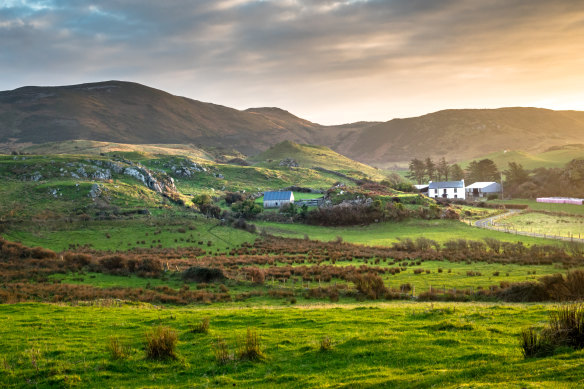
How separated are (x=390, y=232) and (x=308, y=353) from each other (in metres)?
74.3

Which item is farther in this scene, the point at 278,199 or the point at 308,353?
the point at 278,199

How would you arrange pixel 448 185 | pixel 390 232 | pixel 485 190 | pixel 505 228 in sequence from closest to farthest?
1. pixel 505 228
2. pixel 390 232
3. pixel 448 185
4. pixel 485 190

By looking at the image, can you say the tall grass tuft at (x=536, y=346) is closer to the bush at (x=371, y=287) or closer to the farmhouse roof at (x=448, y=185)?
the bush at (x=371, y=287)

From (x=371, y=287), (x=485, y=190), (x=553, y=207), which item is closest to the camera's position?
(x=371, y=287)

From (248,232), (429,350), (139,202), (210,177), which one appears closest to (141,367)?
(429,350)

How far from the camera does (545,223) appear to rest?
83.7 m

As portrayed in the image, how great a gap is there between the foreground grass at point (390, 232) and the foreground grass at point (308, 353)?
5362cm

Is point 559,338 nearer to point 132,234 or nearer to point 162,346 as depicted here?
point 162,346

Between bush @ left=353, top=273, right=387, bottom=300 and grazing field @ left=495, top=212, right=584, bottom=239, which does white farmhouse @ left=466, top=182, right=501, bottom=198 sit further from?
bush @ left=353, top=273, right=387, bottom=300

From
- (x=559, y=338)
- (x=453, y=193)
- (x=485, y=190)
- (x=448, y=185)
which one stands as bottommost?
(x=559, y=338)

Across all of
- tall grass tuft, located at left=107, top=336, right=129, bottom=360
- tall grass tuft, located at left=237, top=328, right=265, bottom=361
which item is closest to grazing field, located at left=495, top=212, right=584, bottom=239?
tall grass tuft, located at left=237, top=328, right=265, bottom=361

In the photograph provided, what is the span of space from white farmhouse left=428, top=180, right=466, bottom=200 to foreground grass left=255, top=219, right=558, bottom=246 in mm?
50688

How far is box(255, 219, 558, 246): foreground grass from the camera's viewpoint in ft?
234

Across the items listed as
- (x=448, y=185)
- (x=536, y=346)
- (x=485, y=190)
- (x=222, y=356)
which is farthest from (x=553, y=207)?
(x=222, y=356)
